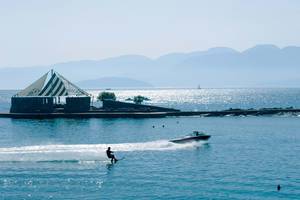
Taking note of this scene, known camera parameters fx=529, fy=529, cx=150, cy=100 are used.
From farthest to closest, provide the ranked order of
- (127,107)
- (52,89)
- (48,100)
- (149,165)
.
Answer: (127,107), (52,89), (48,100), (149,165)

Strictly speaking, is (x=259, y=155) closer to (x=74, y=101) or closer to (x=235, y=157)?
(x=235, y=157)

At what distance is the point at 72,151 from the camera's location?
72.0 metres

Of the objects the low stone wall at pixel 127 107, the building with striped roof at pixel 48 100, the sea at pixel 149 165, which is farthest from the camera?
the low stone wall at pixel 127 107

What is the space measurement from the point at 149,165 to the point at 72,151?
14.7m

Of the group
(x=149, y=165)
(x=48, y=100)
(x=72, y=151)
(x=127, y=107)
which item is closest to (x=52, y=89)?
(x=48, y=100)

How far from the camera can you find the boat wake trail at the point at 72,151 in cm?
6662

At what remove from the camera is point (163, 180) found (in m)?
53.3

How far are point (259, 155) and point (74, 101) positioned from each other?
78.7m

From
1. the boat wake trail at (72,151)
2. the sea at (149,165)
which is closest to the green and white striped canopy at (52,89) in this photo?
the sea at (149,165)

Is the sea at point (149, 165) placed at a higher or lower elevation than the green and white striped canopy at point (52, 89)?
lower

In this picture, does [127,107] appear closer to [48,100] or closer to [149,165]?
[48,100]

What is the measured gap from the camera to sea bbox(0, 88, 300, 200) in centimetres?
4881

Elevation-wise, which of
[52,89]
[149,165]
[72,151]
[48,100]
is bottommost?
[149,165]

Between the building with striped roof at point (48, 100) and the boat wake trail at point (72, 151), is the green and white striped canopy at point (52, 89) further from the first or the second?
the boat wake trail at point (72, 151)
